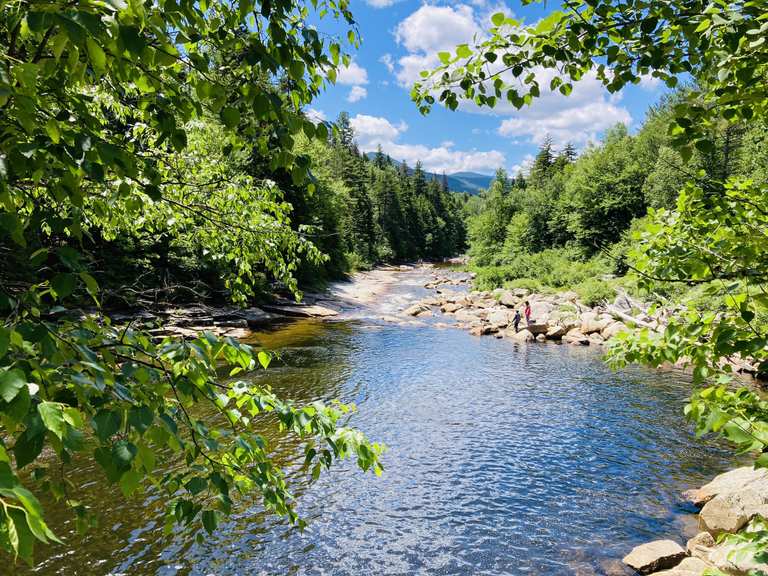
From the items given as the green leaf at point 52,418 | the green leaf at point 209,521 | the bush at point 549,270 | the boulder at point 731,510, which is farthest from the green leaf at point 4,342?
the bush at point 549,270

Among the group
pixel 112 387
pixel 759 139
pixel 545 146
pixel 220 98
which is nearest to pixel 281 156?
pixel 220 98

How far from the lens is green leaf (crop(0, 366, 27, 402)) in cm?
137

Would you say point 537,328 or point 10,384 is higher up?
point 10,384

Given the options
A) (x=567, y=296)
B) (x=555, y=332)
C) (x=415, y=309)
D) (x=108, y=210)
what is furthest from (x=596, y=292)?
(x=108, y=210)

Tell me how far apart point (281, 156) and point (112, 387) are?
1331mm

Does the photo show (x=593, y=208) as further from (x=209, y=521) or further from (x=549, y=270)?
(x=209, y=521)

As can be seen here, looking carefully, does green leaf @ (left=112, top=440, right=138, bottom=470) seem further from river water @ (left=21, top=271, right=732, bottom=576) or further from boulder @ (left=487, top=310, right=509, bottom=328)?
boulder @ (left=487, top=310, right=509, bottom=328)

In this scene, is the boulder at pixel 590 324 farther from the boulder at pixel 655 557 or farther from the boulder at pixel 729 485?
the boulder at pixel 655 557

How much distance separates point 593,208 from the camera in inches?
1817

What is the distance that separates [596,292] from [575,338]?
8047mm

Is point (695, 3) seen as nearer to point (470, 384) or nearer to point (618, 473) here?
point (618, 473)

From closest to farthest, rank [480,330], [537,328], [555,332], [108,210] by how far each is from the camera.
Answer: [108,210]
[555,332]
[537,328]
[480,330]

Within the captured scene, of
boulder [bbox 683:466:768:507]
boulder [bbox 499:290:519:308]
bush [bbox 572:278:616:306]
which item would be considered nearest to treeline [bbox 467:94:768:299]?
bush [bbox 572:278:616:306]

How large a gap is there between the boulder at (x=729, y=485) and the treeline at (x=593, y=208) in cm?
2242
